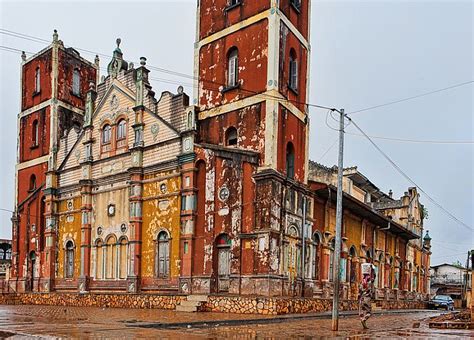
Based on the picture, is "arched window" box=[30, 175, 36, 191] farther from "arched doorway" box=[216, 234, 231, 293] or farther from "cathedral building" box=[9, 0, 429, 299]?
"arched doorway" box=[216, 234, 231, 293]

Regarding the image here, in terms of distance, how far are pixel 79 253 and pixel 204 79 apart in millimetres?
12794

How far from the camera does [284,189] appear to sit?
25.3m

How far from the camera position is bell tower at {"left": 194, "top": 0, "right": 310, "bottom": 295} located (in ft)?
80.2

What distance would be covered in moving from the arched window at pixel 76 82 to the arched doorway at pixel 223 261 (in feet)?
60.4

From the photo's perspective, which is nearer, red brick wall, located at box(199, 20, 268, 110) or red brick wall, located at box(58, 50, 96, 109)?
red brick wall, located at box(199, 20, 268, 110)

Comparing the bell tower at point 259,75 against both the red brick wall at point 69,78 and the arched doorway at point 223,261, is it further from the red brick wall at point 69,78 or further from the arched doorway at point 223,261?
the red brick wall at point 69,78

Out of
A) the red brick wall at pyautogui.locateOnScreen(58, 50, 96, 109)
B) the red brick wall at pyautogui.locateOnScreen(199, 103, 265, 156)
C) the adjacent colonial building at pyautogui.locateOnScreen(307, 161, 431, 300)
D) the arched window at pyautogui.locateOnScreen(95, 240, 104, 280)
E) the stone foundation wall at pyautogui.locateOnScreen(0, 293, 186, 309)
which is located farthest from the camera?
the red brick wall at pyautogui.locateOnScreen(58, 50, 96, 109)

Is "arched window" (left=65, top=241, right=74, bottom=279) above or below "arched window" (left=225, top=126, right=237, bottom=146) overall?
below

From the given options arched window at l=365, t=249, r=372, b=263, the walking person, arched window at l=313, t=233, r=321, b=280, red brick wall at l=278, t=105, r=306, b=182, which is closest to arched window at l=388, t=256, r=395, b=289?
arched window at l=365, t=249, r=372, b=263

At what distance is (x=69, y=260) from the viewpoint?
3381cm

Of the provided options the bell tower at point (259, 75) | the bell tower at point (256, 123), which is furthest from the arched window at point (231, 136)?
the bell tower at point (259, 75)

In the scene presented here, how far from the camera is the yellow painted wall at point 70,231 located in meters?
33.2

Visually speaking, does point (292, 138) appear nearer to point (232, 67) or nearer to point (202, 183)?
point (232, 67)

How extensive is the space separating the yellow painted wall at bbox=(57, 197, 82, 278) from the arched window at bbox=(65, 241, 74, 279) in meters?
0.31
